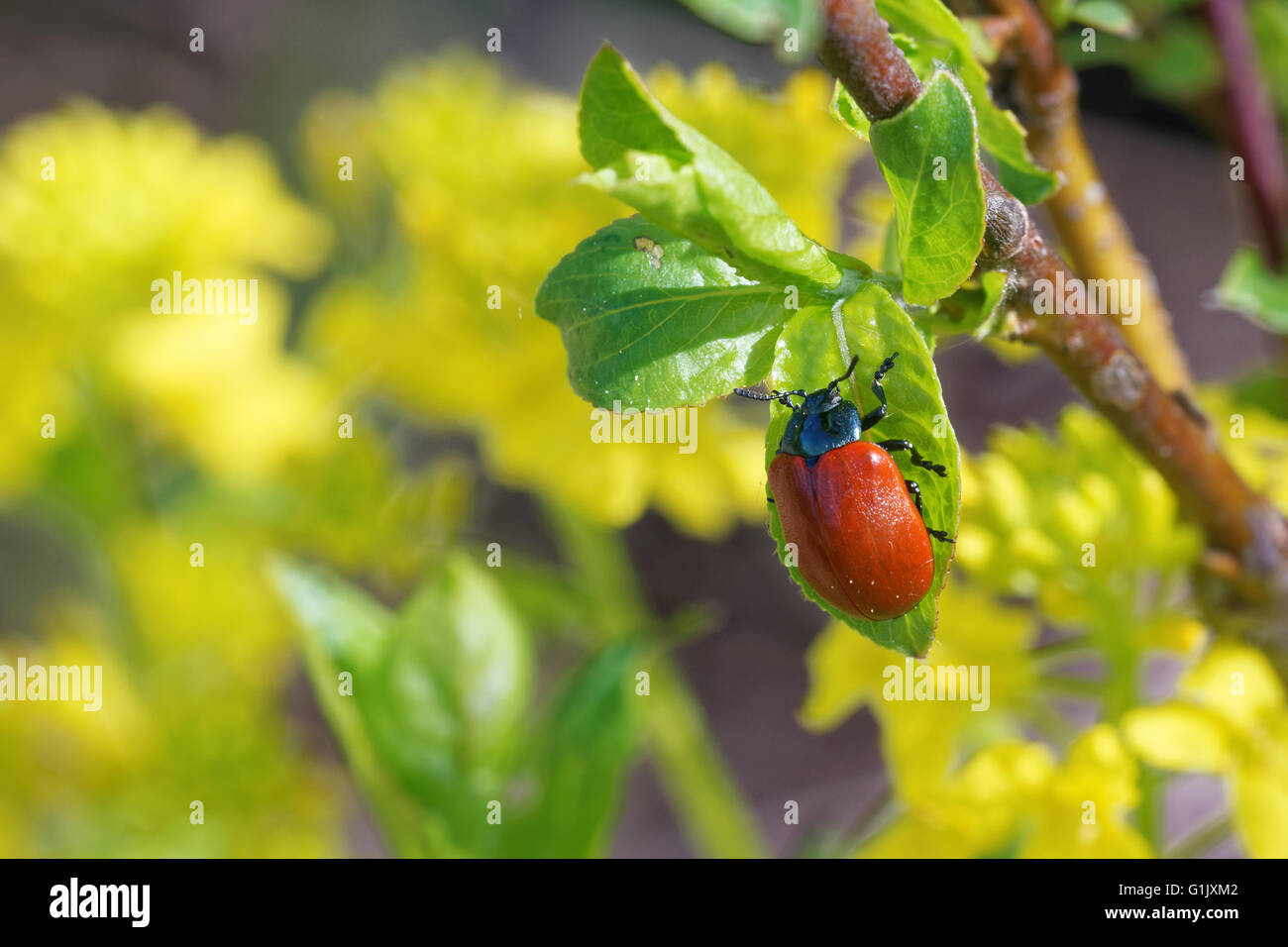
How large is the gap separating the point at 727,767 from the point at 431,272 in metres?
1.01

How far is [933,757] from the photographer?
52 centimetres

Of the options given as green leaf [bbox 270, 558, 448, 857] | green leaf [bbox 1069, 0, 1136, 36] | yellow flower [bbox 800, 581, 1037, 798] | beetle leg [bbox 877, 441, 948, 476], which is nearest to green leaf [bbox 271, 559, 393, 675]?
green leaf [bbox 270, 558, 448, 857]

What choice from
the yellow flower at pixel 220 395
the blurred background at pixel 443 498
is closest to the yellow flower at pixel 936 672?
the blurred background at pixel 443 498

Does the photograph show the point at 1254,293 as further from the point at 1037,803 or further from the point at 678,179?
the point at 678,179

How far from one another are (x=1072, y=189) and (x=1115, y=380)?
124 millimetres

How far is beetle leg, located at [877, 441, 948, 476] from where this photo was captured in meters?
0.30

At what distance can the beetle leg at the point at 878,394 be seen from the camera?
0.30m

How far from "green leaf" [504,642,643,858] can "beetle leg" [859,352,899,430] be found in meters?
0.31

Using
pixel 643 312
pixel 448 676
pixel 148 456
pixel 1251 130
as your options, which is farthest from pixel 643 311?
pixel 148 456

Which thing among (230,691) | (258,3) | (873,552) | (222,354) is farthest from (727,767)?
(258,3)

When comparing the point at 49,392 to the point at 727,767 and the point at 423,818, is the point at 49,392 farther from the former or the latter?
the point at 727,767

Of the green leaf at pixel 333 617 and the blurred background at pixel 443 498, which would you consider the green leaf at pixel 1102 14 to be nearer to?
the blurred background at pixel 443 498

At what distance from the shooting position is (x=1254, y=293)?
0.52 metres
